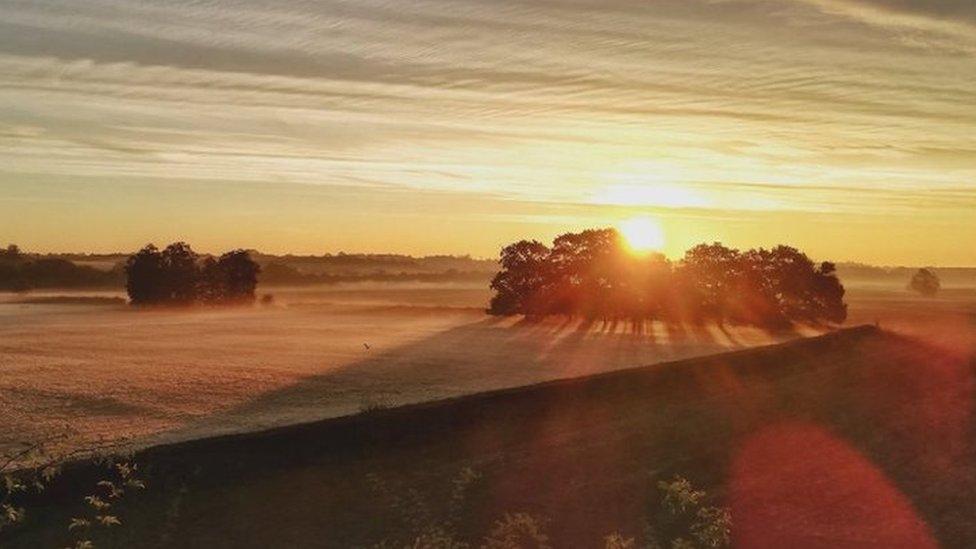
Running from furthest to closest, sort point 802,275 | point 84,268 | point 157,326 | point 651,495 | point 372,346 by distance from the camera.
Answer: point 84,268
point 802,275
point 157,326
point 372,346
point 651,495

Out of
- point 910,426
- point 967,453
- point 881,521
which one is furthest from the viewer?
point 910,426

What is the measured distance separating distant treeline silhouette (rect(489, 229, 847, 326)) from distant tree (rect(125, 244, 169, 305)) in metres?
45.0

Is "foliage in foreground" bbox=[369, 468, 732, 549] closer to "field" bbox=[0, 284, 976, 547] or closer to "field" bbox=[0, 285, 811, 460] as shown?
"field" bbox=[0, 284, 976, 547]

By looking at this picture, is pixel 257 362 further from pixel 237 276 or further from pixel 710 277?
pixel 237 276

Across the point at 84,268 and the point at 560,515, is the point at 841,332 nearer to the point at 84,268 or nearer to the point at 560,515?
the point at 560,515

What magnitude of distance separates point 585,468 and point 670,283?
67.1 m

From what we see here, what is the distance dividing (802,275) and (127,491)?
79238mm

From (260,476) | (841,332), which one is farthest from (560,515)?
(841,332)

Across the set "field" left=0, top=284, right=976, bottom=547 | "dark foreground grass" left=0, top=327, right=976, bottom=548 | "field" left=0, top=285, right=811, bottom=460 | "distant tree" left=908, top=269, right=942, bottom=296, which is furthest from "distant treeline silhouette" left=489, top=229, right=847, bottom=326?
"distant tree" left=908, top=269, right=942, bottom=296

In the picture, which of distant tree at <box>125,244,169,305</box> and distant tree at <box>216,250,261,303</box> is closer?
distant tree at <box>125,244,169,305</box>

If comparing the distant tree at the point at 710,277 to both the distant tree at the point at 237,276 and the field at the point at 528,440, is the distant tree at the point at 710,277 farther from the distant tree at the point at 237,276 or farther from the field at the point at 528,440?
the distant tree at the point at 237,276

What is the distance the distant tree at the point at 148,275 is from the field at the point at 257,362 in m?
11.8

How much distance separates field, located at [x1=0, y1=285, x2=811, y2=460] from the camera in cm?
3234

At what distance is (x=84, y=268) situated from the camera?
15550 centimetres
